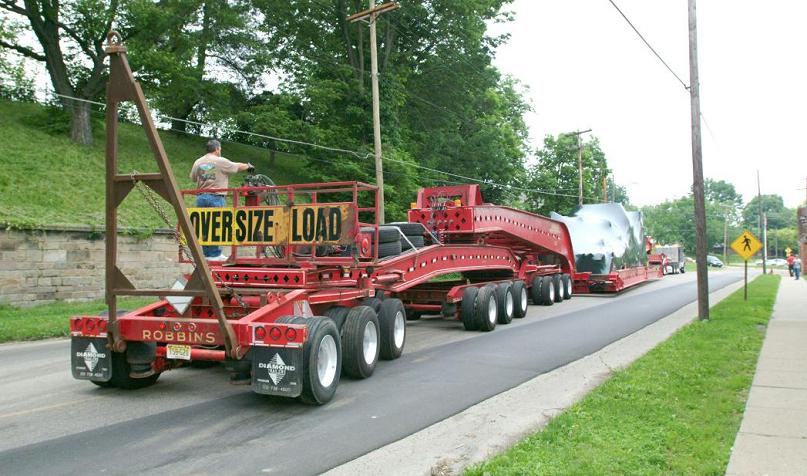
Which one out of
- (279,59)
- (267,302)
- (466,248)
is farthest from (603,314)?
(279,59)

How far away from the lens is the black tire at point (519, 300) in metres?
15.6

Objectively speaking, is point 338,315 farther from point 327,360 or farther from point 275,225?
point 275,225

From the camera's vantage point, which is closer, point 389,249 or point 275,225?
point 275,225

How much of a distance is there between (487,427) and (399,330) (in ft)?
12.1

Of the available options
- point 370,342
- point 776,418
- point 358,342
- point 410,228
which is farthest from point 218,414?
point 410,228

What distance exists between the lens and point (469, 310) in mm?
13000

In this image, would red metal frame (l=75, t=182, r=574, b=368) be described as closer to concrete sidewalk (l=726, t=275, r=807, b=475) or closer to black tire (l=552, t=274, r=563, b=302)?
concrete sidewalk (l=726, t=275, r=807, b=475)

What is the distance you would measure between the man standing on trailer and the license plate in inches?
86.4

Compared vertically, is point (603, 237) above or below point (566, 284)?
above

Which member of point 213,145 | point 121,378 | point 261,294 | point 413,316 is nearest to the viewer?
point 121,378

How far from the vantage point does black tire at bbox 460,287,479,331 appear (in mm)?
13000

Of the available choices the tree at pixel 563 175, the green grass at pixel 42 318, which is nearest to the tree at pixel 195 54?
the green grass at pixel 42 318

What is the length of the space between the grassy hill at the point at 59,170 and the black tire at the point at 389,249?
10.4 metres

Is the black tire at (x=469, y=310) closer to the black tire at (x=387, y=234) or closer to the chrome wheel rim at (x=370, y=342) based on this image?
the black tire at (x=387, y=234)
